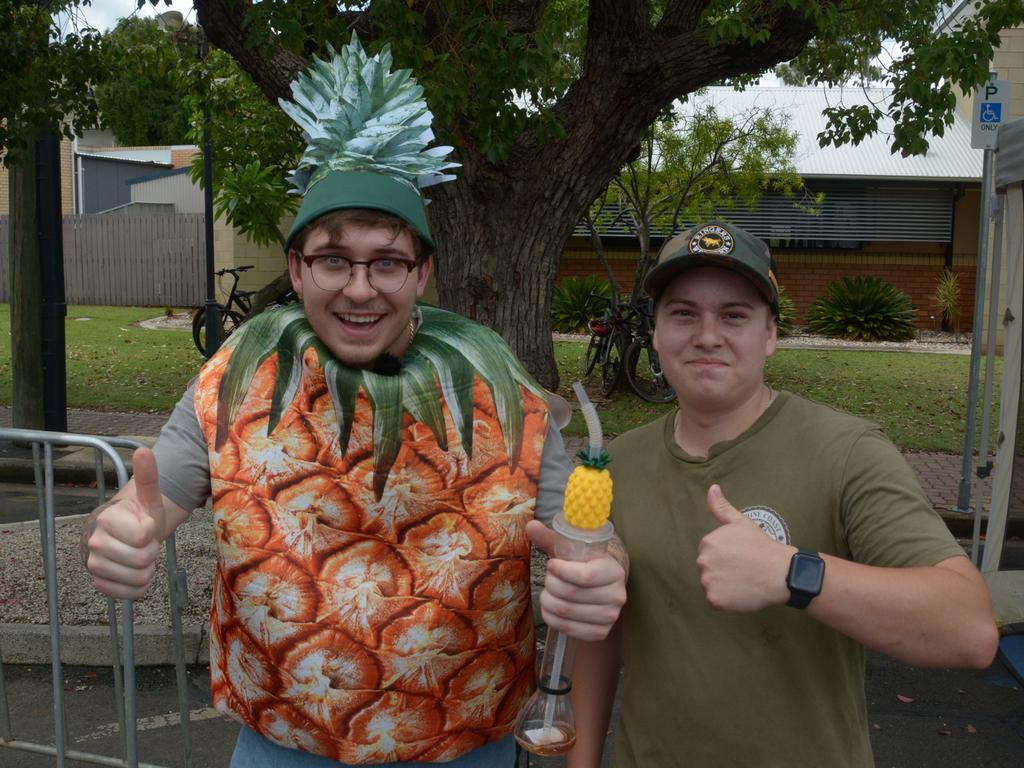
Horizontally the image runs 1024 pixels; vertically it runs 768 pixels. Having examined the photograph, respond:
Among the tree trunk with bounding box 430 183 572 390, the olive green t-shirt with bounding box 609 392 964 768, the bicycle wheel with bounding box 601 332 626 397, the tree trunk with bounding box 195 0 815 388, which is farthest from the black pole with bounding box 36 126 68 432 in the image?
the olive green t-shirt with bounding box 609 392 964 768

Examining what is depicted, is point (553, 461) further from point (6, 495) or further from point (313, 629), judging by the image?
point (6, 495)

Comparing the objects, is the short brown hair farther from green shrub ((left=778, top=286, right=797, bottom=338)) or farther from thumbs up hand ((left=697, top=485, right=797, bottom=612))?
green shrub ((left=778, top=286, right=797, bottom=338))

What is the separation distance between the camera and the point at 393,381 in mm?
1989

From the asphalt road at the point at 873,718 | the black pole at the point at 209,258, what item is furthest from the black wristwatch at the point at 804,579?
the black pole at the point at 209,258

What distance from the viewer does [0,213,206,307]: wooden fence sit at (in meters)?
27.0

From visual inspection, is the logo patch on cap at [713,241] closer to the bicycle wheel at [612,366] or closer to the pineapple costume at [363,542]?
the pineapple costume at [363,542]

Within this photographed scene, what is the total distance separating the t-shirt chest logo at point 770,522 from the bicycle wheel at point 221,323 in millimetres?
14651

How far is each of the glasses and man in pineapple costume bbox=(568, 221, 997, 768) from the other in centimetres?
49

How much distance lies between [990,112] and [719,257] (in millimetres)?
6802

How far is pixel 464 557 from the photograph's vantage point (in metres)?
1.98

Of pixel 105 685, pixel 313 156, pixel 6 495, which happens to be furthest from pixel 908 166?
pixel 313 156

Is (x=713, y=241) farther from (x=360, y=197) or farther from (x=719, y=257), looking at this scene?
(x=360, y=197)

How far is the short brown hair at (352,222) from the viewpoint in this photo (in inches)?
77.3

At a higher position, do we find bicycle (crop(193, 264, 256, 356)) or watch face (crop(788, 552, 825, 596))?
watch face (crop(788, 552, 825, 596))
